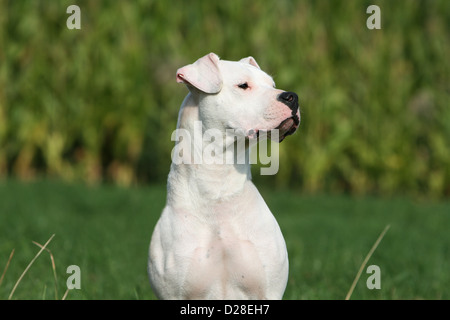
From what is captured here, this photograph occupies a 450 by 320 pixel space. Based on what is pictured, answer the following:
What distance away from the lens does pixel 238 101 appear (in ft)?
8.87

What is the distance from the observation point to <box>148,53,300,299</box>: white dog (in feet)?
8.84

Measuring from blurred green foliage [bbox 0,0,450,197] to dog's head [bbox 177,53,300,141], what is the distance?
6.64m

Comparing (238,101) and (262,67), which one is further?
(262,67)

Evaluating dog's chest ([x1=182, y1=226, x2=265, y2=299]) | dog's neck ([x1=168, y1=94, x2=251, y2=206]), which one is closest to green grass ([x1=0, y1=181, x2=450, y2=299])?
dog's chest ([x1=182, y1=226, x2=265, y2=299])

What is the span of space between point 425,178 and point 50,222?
5.63 m

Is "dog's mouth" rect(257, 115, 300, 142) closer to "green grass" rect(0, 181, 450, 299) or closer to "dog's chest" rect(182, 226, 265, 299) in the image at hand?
"dog's chest" rect(182, 226, 265, 299)

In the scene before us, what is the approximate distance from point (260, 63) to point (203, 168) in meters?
6.65

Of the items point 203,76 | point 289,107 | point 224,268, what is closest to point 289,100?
point 289,107

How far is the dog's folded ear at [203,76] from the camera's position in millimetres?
2676

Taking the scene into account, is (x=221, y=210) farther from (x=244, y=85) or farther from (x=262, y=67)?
(x=262, y=67)
